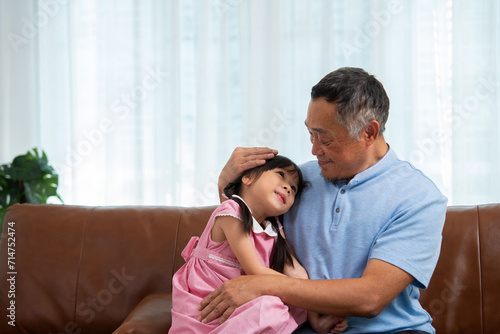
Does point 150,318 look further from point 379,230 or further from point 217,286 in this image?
point 379,230

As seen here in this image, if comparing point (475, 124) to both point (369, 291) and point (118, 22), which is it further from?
point (118, 22)

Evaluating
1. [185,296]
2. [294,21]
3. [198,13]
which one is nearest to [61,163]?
[198,13]

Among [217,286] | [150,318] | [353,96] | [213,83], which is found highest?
[213,83]

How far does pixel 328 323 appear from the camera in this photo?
5.42ft

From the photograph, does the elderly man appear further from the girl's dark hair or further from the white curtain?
the white curtain

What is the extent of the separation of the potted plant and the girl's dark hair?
5.41 ft

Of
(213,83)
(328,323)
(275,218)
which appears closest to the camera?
(328,323)

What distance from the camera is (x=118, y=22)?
3322 mm

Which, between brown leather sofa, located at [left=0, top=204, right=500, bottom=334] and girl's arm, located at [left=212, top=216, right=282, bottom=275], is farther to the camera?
brown leather sofa, located at [left=0, top=204, right=500, bottom=334]

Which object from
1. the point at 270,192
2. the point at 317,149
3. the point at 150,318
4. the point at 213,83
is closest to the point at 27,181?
the point at 213,83

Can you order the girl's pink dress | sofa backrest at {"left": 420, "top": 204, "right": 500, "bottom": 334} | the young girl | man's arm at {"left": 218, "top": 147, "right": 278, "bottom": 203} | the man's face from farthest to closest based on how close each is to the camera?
1. sofa backrest at {"left": 420, "top": 204, "right": 500, "bottom": 334}
2. man's arm at {"left": 218, "top": 147, "right": 278, "bottom": 203}
3. the man's face
4. the young girl
5. the girl's pink dress

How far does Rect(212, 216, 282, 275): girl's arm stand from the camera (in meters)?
1.63

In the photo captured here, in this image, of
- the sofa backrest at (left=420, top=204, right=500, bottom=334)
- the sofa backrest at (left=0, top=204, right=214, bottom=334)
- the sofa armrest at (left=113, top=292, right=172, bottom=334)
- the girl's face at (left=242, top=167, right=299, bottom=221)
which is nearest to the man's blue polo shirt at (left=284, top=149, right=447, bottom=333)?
the girl's face at (left=242, top=167, right=299, bottom=221)

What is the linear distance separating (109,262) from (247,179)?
0.78 metres
